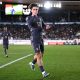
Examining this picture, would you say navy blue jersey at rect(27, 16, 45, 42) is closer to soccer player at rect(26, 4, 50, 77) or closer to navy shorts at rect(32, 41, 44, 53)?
soccer player at rect(26, 4, 50, 77)

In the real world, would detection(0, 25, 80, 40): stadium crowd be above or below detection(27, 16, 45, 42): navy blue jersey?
below

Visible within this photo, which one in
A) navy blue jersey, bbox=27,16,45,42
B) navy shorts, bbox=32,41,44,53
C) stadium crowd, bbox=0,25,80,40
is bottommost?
stadium crowd, bbox=0,25,80,40

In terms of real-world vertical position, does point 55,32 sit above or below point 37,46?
below

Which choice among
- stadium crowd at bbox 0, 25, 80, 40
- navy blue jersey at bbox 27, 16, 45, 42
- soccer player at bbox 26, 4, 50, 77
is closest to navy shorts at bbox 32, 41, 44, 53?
soccer player at bbox 26, 4, 50, 77

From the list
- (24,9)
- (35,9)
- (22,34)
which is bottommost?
(22,34)

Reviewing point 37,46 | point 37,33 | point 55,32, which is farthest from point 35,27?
point 55,32

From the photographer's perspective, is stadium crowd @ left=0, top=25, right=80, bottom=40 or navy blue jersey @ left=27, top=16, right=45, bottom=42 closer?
navy blue jersey @ left=27, top=16, right=45, bottom=42

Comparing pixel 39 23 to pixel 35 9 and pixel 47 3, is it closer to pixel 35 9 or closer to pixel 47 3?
pixel 35 9

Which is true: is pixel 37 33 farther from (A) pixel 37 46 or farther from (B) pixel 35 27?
(A) pixel 37 46

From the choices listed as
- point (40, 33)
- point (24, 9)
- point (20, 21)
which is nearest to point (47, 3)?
point (24, 9)

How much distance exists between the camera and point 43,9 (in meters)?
64.6

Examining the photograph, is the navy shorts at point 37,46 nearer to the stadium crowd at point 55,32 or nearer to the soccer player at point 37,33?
the soccer player at point 37,33

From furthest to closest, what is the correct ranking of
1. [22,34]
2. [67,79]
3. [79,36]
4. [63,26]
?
[63,26] → [22,34] → [79,36] → [67,79]

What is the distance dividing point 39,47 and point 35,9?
1.16 m
